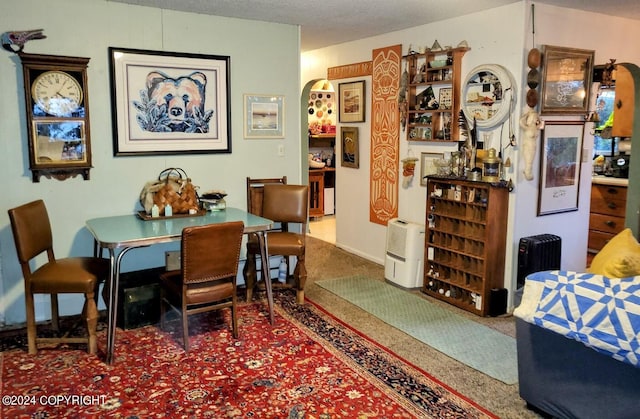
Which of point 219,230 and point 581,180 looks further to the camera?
point 581,180

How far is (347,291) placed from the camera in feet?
15.3

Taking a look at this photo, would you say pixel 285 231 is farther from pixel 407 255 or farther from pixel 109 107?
pixel 109 107

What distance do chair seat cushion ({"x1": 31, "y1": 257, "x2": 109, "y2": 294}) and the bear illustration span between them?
140 centimetres

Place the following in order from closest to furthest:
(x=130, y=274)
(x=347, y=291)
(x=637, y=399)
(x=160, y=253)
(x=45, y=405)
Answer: (x=637, y=399)
(x=45, y=405)
(x=130, y=274)
(x=160, y=253)
(x=347, y=291)

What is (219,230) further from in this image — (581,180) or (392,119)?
(581,180)

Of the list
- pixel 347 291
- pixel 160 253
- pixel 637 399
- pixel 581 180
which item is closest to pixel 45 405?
pixel 160 253

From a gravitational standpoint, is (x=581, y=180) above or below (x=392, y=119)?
below

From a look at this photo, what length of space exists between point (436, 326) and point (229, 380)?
5.38ft

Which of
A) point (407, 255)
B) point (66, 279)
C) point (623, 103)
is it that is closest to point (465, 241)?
point (407, 255)

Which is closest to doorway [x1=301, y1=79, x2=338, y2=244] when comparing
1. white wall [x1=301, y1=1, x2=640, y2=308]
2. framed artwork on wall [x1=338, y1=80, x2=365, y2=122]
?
framed artwork on wall [x1=338, y1=80, x2=365, y2=122]

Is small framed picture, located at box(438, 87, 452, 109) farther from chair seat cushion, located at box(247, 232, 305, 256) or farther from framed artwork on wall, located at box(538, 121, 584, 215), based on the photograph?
chair seat cushion, located at box(247, 232, 305, 256)

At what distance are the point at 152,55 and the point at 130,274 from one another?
1.72 m

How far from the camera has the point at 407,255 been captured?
4699 millimetres

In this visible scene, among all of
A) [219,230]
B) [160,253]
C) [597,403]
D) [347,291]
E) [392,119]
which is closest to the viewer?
[597,403]
